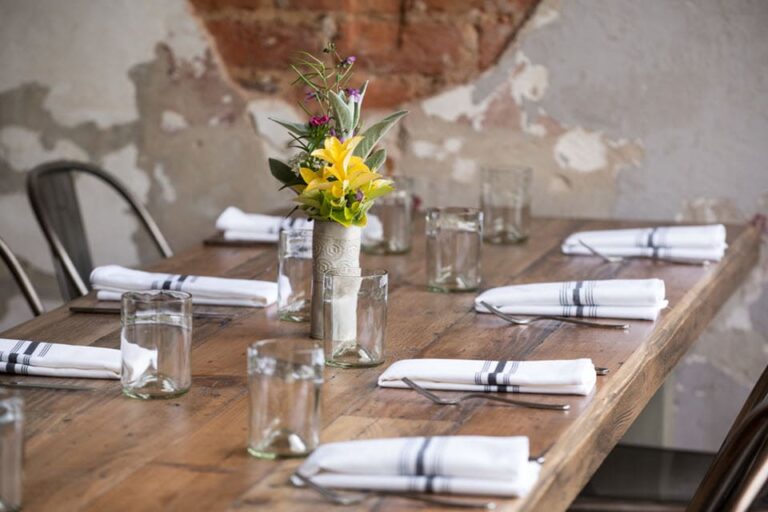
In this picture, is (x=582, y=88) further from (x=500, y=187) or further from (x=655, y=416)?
(x=655, y=416)

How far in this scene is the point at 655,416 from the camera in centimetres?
276

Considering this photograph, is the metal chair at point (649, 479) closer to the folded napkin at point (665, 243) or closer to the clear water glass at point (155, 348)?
the folded napkin at point (665, 243)

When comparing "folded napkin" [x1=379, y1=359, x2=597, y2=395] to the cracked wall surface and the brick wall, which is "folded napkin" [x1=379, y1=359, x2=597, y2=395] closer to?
the cracked wall surface

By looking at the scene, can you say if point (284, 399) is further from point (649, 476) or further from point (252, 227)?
point (252, 227)

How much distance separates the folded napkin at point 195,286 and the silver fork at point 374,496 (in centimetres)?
84

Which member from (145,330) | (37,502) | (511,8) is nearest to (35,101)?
(511,8)

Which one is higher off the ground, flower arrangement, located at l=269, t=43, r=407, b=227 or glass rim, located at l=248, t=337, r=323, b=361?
flower arrangement, located at l=269, t=43, r=407, b=227

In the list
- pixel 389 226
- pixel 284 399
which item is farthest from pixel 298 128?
pixel 389 226

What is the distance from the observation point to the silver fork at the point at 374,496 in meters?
1.07

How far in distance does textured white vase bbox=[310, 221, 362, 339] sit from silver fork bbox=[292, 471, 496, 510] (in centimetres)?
59

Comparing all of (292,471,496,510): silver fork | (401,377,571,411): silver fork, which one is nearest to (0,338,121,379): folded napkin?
(401,377,571,411): silver fork

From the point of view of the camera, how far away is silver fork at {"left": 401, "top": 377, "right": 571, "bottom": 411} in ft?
4.51

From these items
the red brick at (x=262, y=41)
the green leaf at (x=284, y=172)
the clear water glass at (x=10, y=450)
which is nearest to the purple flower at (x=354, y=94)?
the green leaf at (x=284, y=172)

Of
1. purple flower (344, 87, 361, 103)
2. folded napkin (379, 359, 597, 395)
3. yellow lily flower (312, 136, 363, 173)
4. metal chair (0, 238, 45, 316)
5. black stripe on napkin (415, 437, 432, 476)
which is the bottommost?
metal chair (0, 238, 45, 316)
